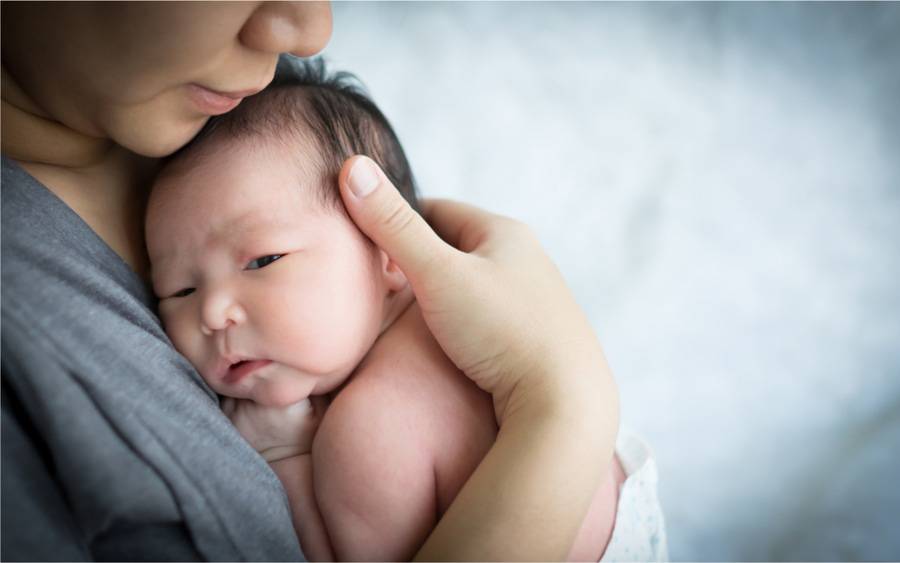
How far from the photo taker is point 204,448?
26.0 inches

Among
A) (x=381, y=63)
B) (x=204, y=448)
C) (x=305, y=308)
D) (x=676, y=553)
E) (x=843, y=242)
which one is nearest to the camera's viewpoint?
(x=204, y=448)

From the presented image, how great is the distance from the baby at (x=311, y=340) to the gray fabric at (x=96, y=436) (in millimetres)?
108

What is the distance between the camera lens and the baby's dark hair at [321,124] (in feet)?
2.93

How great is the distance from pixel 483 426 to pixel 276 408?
262mm

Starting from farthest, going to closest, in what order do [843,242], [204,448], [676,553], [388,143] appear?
1. [843,242]
2. [676,553]
3. [388,143]
4. [204,448]

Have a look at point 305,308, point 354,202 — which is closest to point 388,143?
point 354,202

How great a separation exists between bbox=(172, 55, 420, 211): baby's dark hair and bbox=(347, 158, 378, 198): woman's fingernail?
0.16ft

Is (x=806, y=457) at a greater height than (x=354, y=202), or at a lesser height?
lesser

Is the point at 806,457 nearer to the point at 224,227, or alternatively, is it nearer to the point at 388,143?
the point at 388,143

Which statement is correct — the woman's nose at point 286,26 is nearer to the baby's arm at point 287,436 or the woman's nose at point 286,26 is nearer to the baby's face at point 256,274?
the baby's face at point 256,274

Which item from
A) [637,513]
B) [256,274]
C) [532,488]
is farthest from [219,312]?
[637,513]

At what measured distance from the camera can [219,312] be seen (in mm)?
808

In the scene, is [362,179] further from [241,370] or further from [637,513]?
[637,513]

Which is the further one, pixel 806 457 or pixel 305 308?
pixel 806 457
